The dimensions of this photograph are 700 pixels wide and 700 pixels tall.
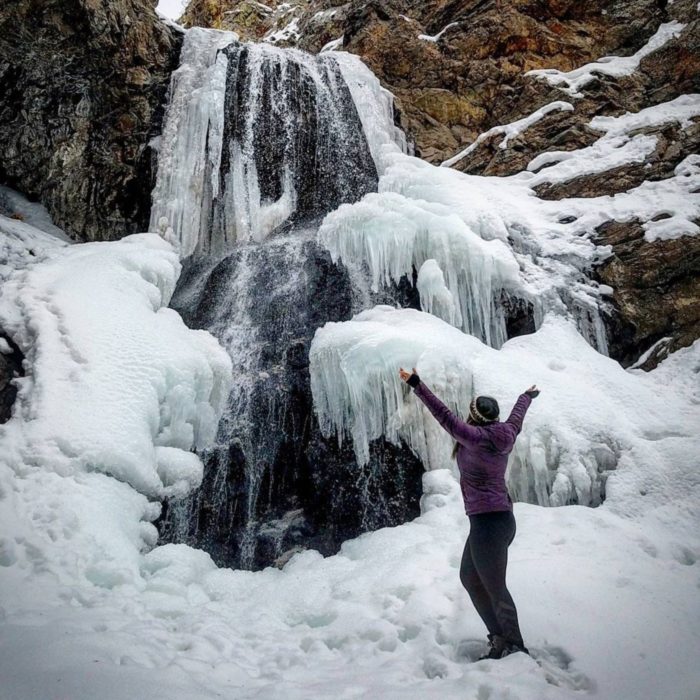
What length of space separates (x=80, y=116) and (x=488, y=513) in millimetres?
11102

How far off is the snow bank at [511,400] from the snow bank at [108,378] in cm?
157

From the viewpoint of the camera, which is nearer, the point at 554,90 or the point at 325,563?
the point at 325,563

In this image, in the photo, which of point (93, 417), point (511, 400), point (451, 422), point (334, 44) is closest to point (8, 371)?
point (93, 417)

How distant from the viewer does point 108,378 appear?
16.7 ft

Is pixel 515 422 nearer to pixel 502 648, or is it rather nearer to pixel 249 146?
pixel 502 648

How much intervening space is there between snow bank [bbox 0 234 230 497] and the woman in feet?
10.3

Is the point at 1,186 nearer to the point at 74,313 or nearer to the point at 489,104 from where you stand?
the point at 74,313

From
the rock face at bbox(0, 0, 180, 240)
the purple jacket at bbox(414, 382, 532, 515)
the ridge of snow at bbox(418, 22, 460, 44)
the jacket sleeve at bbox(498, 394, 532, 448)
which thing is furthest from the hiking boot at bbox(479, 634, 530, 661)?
the ridge of snow at bbox(418, 22, 460, 44)

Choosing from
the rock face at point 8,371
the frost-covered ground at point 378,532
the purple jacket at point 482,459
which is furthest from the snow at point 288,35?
the purple jacket at point 482,459

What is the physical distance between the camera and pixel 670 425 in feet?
17.5

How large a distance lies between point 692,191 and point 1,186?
12.8m

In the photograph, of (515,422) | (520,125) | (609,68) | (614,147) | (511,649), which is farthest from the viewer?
(609,68)

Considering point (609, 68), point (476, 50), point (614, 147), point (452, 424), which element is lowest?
point (452, 424)

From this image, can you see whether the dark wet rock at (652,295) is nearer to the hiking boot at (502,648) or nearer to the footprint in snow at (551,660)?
the footprint in snow at (551,660)
